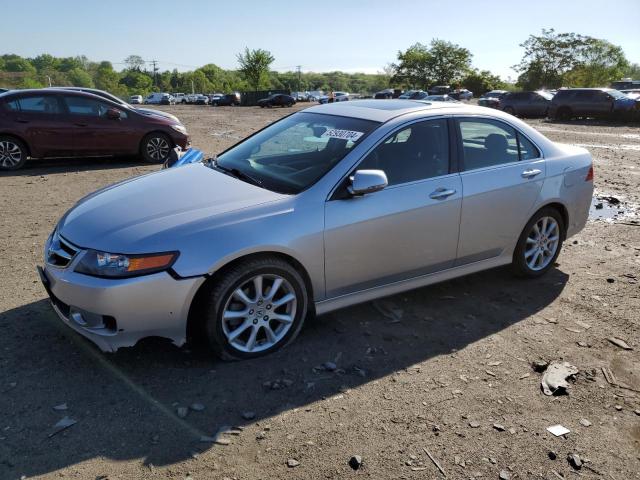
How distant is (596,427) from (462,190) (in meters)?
1.96

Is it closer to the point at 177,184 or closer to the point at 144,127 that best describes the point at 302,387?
the point at 177,184

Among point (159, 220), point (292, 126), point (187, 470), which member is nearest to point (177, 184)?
point (159, 220)

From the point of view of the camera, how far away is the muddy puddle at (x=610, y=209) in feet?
24.6

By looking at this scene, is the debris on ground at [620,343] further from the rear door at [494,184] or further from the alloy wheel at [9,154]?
the alloy wheel at [9,154]

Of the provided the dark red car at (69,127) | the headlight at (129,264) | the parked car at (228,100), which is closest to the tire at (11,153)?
the dark red car at (69,127)

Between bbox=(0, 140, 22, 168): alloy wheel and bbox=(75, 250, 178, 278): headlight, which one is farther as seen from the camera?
bbox=(0, 140, 22, 168): alloy wheel

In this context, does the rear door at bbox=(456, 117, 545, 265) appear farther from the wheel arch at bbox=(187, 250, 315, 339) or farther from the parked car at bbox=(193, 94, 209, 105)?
the parked car at bbox=(193, 94, 209, 105)

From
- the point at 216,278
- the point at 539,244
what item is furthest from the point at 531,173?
the point at 216,278

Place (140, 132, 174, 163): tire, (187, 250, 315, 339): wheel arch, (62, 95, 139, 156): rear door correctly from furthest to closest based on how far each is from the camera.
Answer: (140, 132, 174, 163): tire
(62, 95, 139, 156): rear door
(187, 250, 315, 339): wheel arch

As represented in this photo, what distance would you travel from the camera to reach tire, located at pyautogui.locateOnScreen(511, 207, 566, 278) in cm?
490

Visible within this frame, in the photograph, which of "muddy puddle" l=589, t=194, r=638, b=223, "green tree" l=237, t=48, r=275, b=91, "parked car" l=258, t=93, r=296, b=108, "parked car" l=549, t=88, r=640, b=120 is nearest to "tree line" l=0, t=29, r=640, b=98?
"green tree" l=237, t=48, r=275, b=91

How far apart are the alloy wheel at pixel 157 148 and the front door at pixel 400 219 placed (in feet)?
27.4

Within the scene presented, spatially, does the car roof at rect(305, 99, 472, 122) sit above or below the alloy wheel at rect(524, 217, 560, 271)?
above

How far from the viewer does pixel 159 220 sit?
339cm
